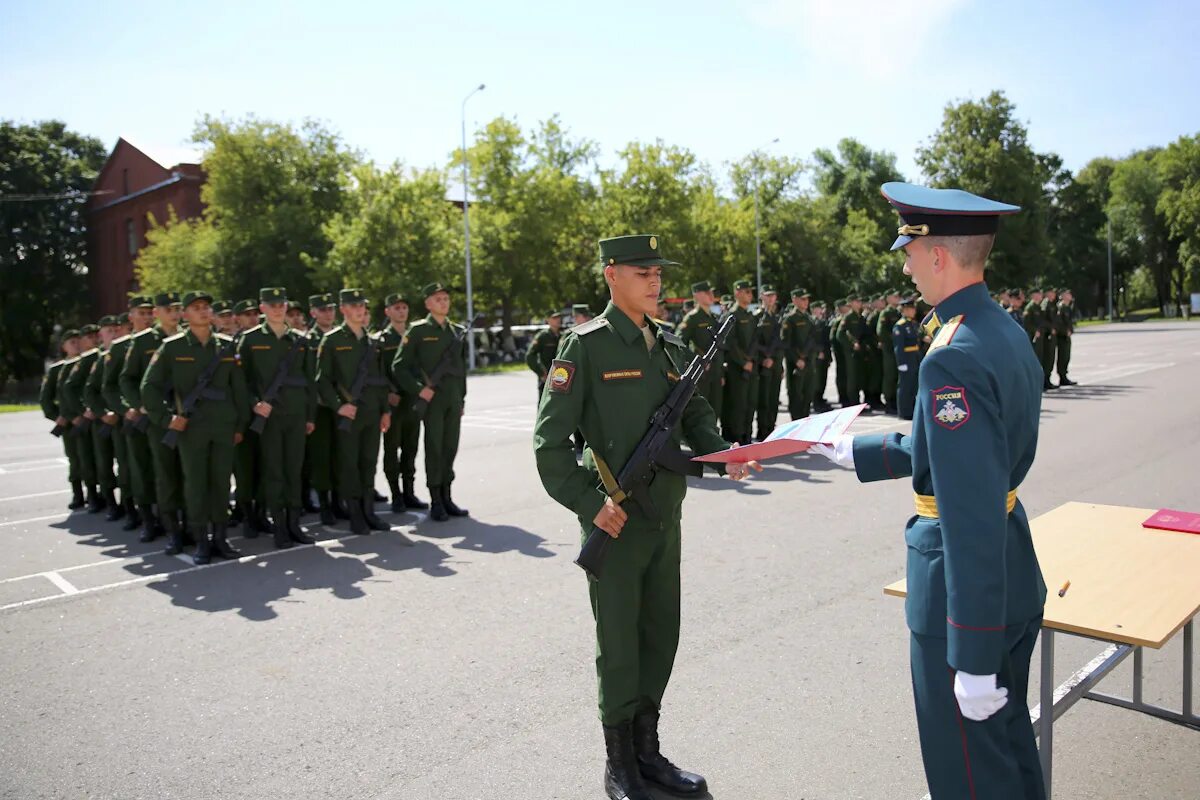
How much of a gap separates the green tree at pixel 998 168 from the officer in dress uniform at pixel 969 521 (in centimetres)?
5714

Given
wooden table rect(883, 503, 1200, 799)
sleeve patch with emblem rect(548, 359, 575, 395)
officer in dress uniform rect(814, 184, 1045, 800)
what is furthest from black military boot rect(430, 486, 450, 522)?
officer in dress uniform rect(814, 184, 1045, 800)

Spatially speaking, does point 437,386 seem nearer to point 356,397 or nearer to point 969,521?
point 356,397

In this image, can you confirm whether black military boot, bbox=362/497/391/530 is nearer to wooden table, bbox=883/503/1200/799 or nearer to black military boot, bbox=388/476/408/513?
black military boot, bbox=388/476/408/513

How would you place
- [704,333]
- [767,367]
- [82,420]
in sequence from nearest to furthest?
[82,420], [704,333], [767,367]

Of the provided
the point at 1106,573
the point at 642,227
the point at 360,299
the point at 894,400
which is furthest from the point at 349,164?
the point at 1106,573

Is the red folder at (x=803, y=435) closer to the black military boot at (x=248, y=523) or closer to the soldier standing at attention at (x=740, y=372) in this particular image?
the black military boot at (x=248, y=523)

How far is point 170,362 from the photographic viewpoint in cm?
777

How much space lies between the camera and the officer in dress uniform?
2307mm

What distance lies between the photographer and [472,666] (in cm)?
495

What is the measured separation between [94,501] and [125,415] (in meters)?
2.18

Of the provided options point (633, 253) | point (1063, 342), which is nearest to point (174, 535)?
point (633, 253)

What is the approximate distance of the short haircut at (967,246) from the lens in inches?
100

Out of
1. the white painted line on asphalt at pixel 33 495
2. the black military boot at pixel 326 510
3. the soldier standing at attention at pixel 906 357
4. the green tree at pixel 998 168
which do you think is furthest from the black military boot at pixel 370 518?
the green tree at pixel 998 168

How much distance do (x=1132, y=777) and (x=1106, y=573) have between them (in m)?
0.94
